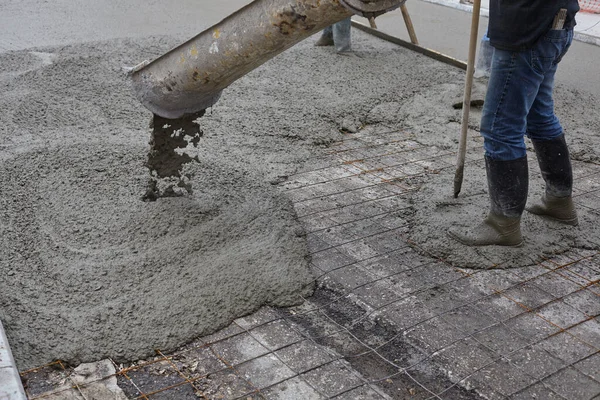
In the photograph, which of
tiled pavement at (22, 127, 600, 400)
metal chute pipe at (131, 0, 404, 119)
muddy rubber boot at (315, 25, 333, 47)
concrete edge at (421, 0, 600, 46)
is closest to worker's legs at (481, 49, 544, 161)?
tiled pavement at (22, 127, 600, 400)

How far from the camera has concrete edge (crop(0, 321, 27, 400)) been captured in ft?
7.09

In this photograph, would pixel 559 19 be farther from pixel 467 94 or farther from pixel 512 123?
pixel 467 94

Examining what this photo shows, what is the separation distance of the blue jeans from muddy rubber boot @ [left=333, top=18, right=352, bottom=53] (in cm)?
345

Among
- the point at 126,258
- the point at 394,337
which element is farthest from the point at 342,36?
the point at 394,337

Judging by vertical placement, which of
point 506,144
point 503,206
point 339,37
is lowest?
point 503,206

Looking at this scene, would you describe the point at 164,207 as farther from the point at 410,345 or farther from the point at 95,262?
the point at 410,345

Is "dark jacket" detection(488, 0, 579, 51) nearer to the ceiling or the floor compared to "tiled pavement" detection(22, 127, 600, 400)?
nearer to the ceiling

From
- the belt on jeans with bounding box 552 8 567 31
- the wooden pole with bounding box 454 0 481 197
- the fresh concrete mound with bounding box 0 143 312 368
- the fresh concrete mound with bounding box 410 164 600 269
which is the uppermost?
the belt on jeans with bounding box 552 8 567 31

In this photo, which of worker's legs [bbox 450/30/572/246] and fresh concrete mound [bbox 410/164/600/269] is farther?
fresh concrete mound [bbox 410/164/600/269]

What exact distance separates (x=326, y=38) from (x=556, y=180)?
12.3 ft

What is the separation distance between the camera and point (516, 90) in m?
3.07

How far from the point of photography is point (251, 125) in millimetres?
4816

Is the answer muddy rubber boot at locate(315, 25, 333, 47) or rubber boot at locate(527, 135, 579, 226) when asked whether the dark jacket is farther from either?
muddy rubber boot at locate(315, 25, 333, 47)

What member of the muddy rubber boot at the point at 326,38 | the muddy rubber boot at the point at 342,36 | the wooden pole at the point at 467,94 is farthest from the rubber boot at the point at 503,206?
the muddy rubber boot at the point at 326,38
